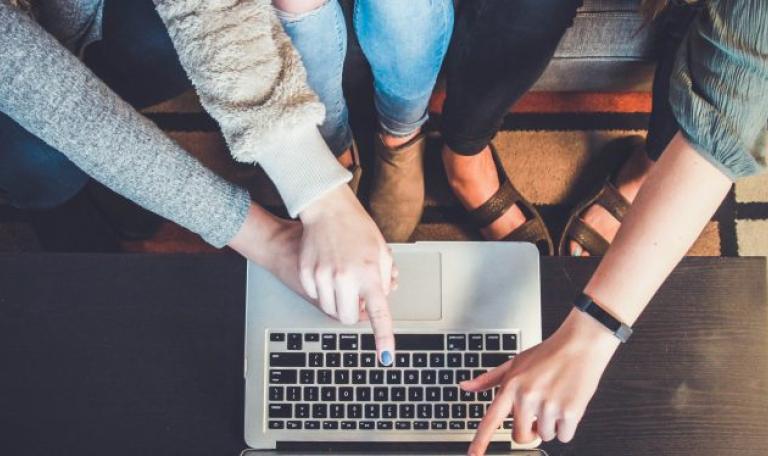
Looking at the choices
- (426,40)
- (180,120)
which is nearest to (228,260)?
(426,40)

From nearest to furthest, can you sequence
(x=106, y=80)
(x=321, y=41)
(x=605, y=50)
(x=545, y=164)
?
1. (x=321, y=41)
2. (x=106, y=80)
3. (x=605, y=50)
4. (x=545, y=164)

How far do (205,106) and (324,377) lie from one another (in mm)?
312

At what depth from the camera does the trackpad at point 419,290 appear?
72cm

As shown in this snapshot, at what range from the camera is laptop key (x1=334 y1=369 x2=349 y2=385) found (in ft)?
2.33

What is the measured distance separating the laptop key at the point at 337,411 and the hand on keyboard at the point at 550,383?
5.7 inches

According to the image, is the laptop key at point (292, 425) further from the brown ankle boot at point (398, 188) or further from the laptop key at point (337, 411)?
the brown ankle boot at point (398, 188)

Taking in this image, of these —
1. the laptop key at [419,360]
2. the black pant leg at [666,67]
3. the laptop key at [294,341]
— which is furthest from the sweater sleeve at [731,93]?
the laptop key at [294,341]

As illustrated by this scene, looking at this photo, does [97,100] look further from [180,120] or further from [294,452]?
[180,120]

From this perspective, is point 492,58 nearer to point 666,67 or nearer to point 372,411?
point 666,67

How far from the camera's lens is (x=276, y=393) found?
706 mm

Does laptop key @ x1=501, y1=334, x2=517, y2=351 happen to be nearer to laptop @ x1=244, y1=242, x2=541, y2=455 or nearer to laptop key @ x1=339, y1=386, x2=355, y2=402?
laptop @ x1=244, y1=242, x2=541, y2=455

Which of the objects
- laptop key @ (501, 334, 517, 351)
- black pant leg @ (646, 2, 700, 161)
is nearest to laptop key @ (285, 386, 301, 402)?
laptop key @ (501, 334, 517, 351)

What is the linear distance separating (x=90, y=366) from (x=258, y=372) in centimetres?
19

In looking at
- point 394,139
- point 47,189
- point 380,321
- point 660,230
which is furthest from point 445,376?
point 47,189
